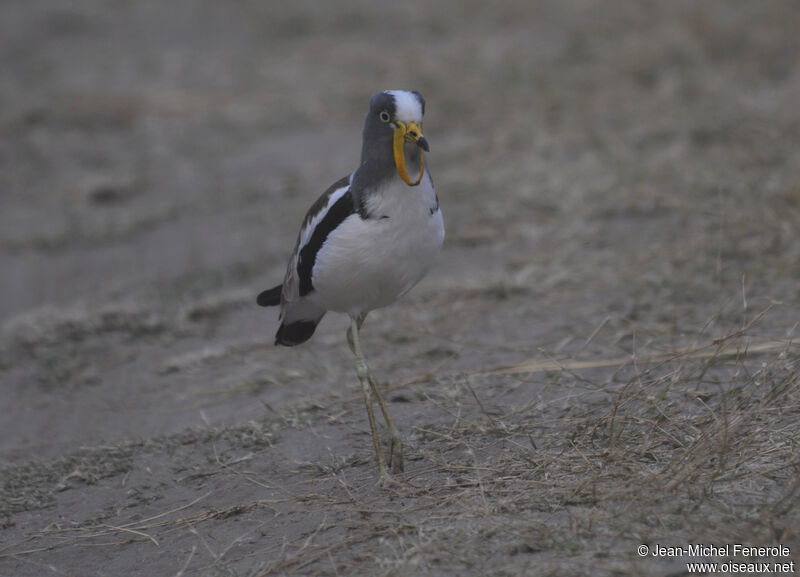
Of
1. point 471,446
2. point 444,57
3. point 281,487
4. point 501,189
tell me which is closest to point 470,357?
point 471,446

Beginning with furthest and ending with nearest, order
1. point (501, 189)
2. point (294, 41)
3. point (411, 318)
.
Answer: point (294, 41), point (501, 189), point (411, 318)

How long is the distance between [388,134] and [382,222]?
31 centimetres

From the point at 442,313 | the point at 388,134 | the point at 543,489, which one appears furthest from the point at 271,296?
the point at 543,489

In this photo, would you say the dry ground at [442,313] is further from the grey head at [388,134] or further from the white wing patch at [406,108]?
the white wing patch at [406,108]

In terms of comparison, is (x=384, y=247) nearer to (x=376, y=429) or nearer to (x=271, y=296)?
(x=376, y=429)

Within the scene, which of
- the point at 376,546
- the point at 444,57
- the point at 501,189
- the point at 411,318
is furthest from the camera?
the point at 444,57

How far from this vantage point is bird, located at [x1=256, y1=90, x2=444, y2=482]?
3.46m

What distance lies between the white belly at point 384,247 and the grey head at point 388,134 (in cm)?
7

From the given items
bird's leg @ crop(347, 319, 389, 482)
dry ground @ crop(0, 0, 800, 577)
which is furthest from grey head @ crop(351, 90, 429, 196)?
dry ground @ crop(0, 0, 800, 577)

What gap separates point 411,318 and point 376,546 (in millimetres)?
2578

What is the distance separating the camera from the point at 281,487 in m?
3.67

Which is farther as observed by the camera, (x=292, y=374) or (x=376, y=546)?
(x=292, y=374)

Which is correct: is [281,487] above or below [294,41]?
below

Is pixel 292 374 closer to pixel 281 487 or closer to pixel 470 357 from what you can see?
pixel 470 357
